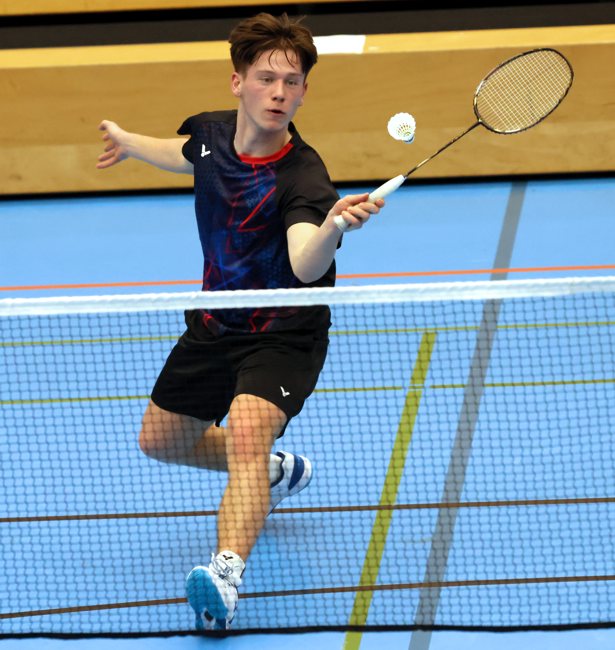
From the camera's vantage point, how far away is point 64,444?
4.78m

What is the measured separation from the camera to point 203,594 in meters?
3.41

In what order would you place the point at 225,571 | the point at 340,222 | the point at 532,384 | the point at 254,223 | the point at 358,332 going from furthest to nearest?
the point at 358,332, the point at 532,384, the point at 254,223, the point at 225,571, the point at 340,222

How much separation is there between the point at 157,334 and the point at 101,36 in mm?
3493

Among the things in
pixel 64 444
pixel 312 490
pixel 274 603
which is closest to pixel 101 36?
pixel 64 444

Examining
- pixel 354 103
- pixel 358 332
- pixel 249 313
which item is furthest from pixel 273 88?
pixel 354 103

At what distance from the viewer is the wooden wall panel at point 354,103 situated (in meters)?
7.77

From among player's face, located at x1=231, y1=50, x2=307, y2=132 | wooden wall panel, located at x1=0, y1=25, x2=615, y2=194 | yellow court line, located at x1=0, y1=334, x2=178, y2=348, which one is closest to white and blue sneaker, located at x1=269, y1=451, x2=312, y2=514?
player's face, located at x1=231, y1=50, x2=307, y2=132

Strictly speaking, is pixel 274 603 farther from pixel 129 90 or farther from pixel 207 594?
pixel 129 90

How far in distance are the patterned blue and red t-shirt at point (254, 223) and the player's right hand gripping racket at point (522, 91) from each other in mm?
716

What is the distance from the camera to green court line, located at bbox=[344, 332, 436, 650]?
360 centimetres

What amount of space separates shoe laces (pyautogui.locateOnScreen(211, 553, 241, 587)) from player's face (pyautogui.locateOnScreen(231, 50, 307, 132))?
1390 millimetres

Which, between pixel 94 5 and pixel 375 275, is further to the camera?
pixel 94 5

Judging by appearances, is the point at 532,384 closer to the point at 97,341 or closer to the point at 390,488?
the point at 390,488

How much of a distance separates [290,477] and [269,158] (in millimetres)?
1166
